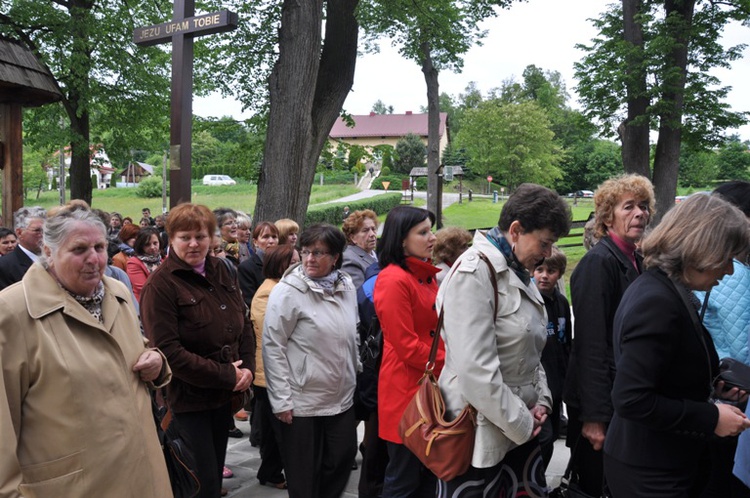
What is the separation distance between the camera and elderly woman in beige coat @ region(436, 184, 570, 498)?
2.65m

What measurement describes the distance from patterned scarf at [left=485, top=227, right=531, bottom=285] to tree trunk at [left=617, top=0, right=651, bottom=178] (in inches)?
527

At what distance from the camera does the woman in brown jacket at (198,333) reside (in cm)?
341

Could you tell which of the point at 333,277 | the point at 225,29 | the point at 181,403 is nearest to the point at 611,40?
the point at 225,29

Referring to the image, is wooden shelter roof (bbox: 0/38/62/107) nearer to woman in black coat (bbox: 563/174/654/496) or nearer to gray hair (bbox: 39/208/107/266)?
gray hair (bbox: 39/208/107/266)

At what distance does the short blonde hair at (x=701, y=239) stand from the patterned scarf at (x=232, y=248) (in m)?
4.83

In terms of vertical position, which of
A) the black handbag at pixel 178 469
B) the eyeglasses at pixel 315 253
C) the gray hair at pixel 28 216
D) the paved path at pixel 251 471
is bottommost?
the paved path at pixel 251 471

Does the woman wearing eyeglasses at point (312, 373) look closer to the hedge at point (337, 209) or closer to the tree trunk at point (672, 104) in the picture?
the tree trunk at point (672, 104)

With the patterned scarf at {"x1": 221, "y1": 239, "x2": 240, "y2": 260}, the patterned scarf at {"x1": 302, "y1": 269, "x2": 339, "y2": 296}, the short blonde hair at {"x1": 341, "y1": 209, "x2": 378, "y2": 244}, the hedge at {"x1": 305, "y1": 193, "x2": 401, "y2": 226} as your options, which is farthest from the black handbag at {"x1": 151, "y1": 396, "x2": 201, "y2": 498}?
the hedge at {"x1": 305, "y1": 193, "x2": 401, "y2": 226}

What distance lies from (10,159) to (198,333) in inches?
A: 250

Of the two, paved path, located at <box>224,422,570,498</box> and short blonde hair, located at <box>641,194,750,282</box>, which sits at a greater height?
short blonde hair, located at <box>641,194,750,282</box>

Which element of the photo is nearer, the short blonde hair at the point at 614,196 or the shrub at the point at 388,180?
the short blonde hair at the point at 614,196

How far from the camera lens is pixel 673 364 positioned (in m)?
2.34

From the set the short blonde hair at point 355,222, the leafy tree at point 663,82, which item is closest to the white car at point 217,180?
the leafy tree at point 663,82

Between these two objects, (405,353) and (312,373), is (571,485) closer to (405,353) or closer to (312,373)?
(405,353)
